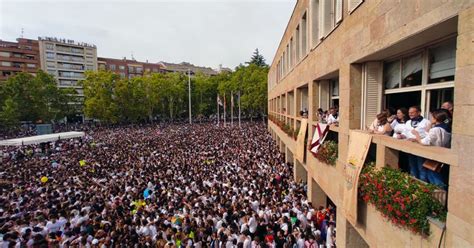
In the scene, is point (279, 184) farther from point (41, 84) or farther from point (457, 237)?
point (41, 84)

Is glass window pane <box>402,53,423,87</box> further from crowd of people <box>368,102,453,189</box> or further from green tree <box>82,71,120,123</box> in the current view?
green tree <box>82,71,120,123</box>

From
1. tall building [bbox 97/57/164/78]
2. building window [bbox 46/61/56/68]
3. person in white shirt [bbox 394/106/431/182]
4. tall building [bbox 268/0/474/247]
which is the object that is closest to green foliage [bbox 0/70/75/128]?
building window [bbox 46/61/56/68]

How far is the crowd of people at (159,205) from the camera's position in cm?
Result: 863

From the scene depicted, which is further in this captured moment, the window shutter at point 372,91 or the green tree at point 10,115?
the green tree at point 10,115

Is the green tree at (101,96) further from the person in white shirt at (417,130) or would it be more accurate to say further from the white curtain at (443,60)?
the white curtain at (443,60)

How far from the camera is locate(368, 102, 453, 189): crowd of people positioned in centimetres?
402

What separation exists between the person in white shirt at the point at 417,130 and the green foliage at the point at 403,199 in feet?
0.97

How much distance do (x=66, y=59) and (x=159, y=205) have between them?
80.8 metres

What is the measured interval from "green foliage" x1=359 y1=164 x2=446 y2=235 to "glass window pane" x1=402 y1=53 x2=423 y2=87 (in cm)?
200

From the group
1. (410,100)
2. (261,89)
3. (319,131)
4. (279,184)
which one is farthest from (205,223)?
(261,89)

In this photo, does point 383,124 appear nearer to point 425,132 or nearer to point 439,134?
point 425,132

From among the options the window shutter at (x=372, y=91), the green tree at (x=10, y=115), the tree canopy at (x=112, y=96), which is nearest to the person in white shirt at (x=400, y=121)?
the window shutter at (x=372, y=91)

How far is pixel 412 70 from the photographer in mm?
5488

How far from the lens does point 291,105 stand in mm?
18422
